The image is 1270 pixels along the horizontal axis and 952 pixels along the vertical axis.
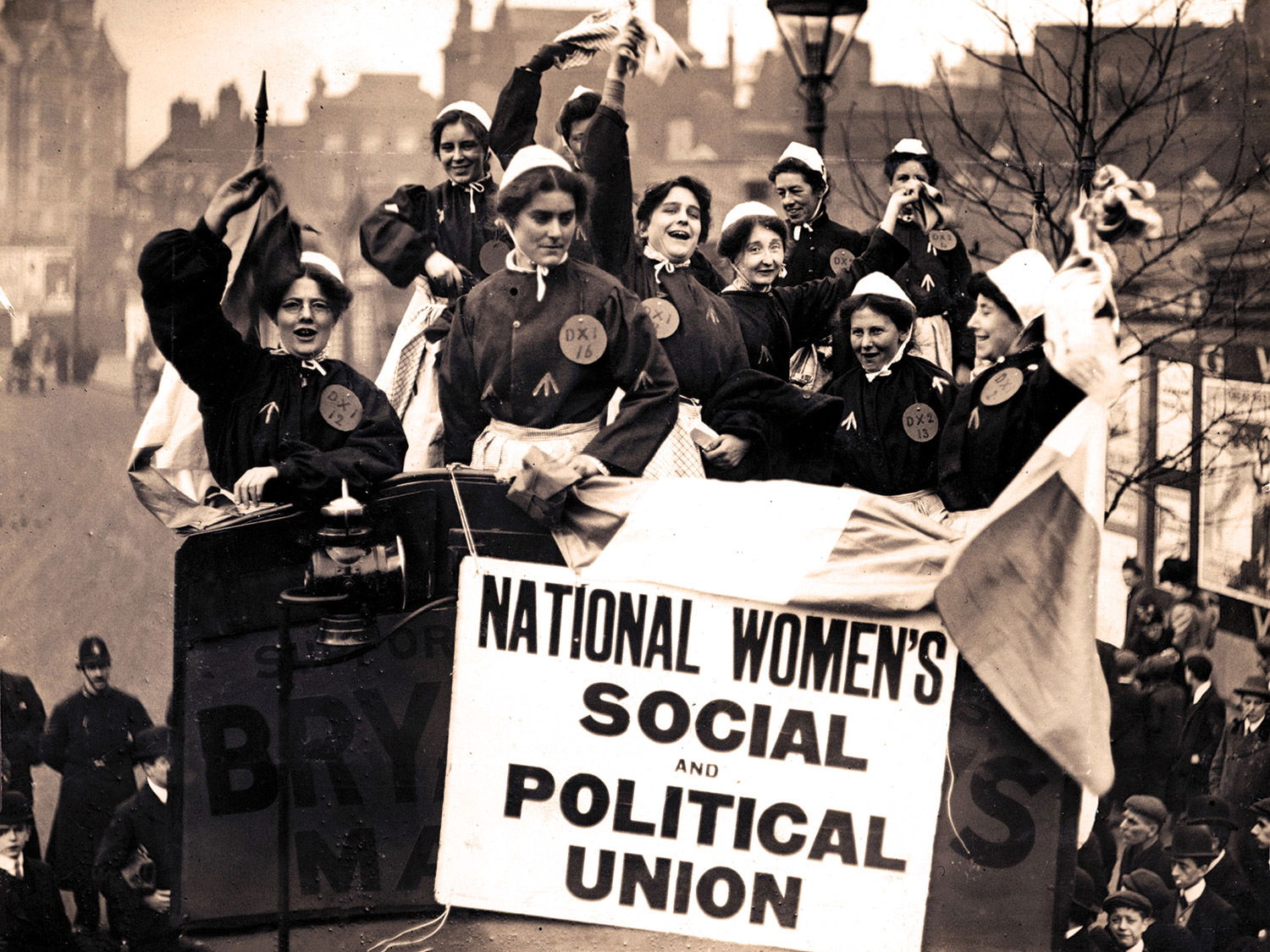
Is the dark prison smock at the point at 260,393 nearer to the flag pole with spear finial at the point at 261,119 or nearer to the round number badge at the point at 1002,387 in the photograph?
the flag pole with spear finial at the point at 261,119

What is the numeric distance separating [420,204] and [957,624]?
263 centimetres

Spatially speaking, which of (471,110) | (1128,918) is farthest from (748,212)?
(1128,918)

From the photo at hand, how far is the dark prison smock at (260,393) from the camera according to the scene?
18.0 ft

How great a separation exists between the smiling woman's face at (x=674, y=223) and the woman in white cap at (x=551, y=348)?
0.25 metres

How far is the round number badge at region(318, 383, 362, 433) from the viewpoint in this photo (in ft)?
18.1

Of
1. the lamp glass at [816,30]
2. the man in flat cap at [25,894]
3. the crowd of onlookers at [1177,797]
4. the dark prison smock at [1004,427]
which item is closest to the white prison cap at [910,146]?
the lamp glass at [816,30]

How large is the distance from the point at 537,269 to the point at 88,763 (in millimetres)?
2683

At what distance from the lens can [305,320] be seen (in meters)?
5.54

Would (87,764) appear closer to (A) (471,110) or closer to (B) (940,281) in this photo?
(A) (471,110)

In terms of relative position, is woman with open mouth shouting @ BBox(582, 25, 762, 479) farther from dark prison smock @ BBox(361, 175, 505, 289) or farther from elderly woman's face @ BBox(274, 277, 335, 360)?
Answer: elderly woman's face @ BBox(274, 277, 335, 360)

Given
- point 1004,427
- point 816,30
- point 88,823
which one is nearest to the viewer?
point 1004,427

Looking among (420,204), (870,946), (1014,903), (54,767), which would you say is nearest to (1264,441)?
(1014,903)

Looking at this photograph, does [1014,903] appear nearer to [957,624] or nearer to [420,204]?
[957,624]

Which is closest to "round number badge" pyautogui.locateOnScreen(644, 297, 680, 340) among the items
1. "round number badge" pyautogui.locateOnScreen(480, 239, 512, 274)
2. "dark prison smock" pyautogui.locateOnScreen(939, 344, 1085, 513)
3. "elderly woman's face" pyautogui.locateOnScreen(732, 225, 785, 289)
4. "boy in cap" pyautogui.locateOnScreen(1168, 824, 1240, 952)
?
"elderly woman's face" pyautogui.locateOnScreen(732, 225, 785, 289)
